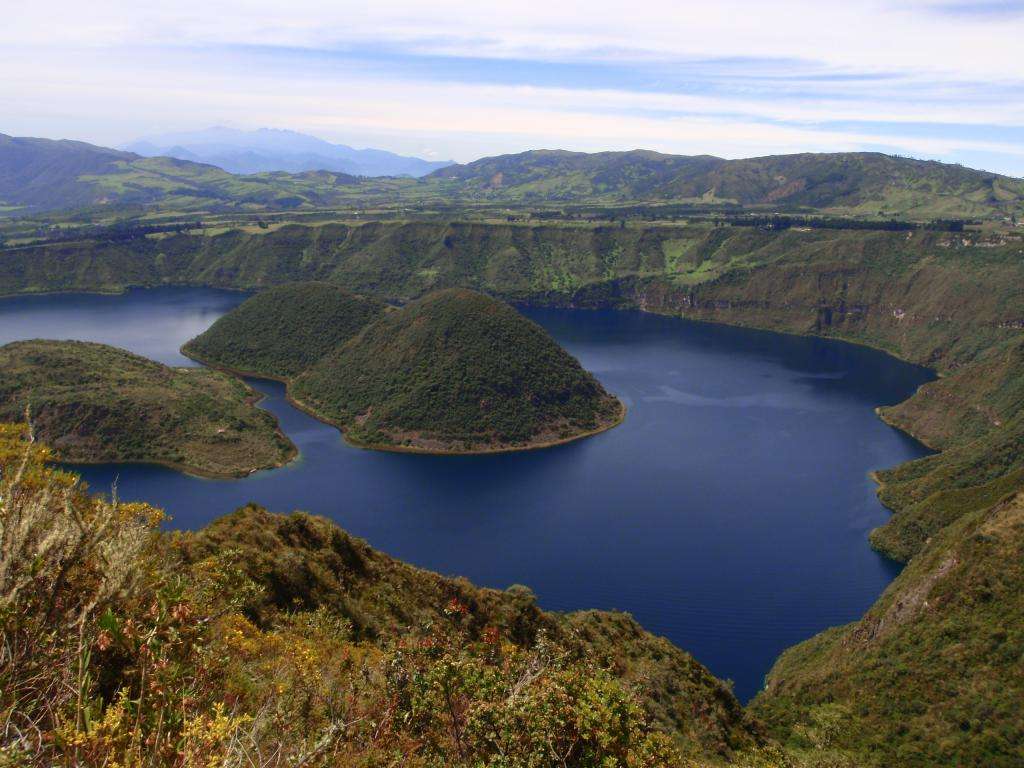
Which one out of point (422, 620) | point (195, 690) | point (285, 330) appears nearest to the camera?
point (195, 690)

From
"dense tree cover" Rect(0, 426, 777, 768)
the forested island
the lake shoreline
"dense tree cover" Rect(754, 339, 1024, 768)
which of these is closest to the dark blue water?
the lake shoreline

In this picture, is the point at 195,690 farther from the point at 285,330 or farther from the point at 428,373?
the point at 285,330

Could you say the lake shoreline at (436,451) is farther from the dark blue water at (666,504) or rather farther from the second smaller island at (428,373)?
the dark blue water at (666,504)

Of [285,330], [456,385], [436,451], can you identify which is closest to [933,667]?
[436,451]

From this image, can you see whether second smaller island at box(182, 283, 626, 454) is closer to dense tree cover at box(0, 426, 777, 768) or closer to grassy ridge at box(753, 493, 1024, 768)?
grassy ridge at box(753, 493, 1024, 768)

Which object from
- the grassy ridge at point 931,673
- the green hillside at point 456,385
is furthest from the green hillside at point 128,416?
the grassy ridge at point 931,673

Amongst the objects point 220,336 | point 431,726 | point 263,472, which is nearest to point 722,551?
point 263,472
